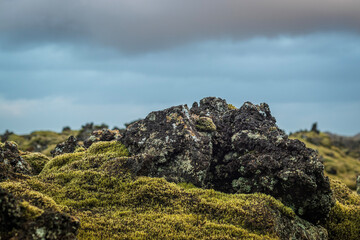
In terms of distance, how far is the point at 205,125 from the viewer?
1753cm

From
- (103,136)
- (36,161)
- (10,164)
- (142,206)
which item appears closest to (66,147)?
(103,136)

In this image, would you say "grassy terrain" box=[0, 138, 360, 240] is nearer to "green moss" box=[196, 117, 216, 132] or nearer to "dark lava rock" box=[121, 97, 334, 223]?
"dark lava rock" box=[121, 97, 334, 223]

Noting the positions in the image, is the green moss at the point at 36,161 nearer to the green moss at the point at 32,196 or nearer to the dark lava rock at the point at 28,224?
the green moss at the point at 32,196

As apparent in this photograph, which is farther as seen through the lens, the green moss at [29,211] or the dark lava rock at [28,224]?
the green moss at [29,211]

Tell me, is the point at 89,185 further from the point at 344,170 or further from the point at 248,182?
the point at 344,170

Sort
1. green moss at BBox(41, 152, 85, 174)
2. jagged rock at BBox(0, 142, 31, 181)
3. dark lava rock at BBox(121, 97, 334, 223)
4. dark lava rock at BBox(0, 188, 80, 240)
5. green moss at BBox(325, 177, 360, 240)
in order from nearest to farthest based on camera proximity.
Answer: dark lava rock at BBox(0, 188, 80, 240)
jagged rock at BBox(0, 142, 31, 181)
dark lava rock at BBox(121, 97, 334, 223)
green moss at BBox(325, 177, 360, 240)
green moss at BBox(41, 152, 85, 174)

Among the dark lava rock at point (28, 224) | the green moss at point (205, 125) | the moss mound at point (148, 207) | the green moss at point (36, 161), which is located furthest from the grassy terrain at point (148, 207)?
the green moss at point (205, 125)

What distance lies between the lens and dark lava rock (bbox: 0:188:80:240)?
→ 895 cm

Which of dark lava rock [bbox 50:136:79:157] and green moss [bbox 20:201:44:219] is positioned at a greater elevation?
dark lava rock [bbox 50:136:79:157]

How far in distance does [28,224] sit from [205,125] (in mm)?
10234

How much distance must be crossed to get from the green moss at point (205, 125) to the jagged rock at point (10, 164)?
27.7 ft

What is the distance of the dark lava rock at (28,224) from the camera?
895 centimetres

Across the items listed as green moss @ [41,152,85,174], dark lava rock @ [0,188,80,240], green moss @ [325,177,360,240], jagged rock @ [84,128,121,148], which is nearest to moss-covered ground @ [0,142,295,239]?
dark lava rock @ [0,188,80,240]

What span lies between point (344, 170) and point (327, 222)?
43.9m
